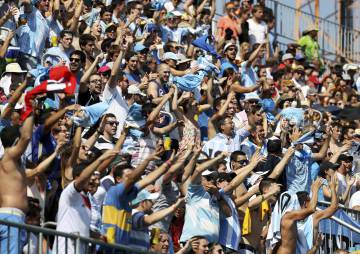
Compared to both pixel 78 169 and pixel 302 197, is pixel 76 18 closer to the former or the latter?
pixel 302 197

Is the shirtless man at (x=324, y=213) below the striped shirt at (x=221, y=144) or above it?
below

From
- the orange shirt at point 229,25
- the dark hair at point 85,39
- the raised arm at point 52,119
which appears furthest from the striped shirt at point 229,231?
the orange shirt at point 229,25

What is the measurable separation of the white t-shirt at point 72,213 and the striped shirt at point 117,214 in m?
0.35

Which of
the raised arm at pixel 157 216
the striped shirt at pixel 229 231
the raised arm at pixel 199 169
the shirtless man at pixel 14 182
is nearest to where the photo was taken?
the shirtless man at pixel 14 182

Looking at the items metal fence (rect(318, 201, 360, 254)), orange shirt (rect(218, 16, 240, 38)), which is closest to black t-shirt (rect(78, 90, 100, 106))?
metal fence (rect(318, 201, 360, 254))

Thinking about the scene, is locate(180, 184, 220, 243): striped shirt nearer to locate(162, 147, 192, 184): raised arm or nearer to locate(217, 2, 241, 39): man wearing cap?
locate(162, 147, 192, 184): raised arm

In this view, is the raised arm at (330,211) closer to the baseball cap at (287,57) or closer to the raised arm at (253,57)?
the raised arm at (253,57)

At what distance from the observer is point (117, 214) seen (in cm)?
1652

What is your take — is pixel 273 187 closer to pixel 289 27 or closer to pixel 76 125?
pixel 76 125

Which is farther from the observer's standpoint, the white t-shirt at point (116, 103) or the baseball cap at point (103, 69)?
the baseball cap at point (103, 69)

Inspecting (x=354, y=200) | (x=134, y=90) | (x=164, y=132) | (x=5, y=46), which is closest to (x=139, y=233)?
(x=164, y=132)

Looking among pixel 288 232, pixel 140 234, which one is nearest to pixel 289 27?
pixel 288 232

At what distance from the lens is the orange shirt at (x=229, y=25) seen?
29938mm

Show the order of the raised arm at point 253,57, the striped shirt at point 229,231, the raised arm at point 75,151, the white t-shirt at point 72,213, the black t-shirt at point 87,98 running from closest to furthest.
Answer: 1. the white t-shirt at point 72,213
2. the raised arm at point 75,151
3. the striped shirt at point 229,231
4. the black t-shirt at point 87,98
5. the raised arm at point 253,57
